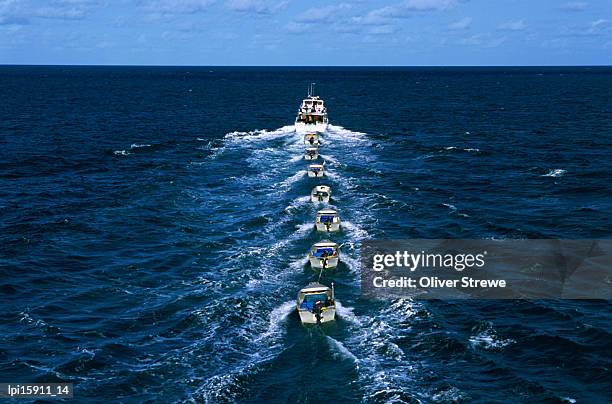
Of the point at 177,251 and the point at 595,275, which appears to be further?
the point at 177,251

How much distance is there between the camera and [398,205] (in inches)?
3615

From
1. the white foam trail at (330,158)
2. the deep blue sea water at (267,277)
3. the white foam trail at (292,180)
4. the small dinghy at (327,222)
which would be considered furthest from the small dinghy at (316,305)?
the white foam trail at (330,158)

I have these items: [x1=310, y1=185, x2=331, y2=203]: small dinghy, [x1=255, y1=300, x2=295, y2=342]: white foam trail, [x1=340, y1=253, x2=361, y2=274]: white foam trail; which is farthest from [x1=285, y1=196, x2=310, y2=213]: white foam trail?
[x1=255, y1=300, x2=295, y2=342]: white foam trail

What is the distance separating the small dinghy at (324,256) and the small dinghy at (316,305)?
8856 mm

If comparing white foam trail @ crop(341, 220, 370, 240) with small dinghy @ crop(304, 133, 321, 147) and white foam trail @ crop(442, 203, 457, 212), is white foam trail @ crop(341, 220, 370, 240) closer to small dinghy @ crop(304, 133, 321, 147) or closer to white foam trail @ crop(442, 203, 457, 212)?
white foam trail @ crop(442, 203, 457, 212)

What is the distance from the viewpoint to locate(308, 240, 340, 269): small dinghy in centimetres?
6619

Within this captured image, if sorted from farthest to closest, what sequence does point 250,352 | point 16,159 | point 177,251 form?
point 16,159, point 177,251, point 250,352

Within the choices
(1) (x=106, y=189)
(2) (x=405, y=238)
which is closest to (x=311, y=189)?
(2) (x=405, y=238)

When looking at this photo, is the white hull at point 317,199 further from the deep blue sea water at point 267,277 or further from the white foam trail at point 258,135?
the white foam trail at point 258,135

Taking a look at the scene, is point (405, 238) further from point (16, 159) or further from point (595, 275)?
point (16, 159)

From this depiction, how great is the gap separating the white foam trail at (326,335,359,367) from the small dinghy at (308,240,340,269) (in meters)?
15.0

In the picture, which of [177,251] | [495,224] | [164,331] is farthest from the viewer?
[495,224]

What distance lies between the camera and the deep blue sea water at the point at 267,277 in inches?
1812

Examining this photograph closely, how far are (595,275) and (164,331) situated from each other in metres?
42.9
